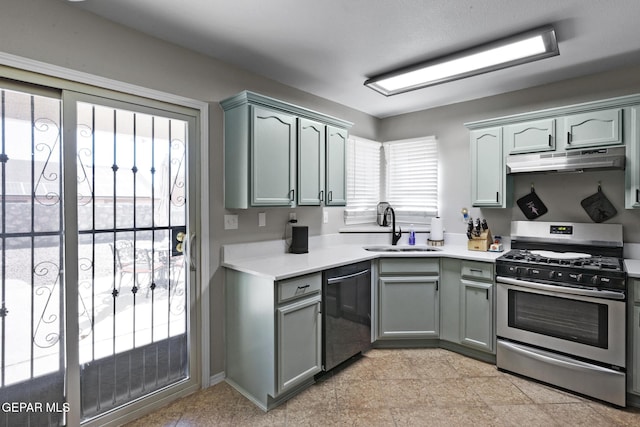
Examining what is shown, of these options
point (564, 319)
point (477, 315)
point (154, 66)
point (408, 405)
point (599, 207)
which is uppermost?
point (154, 66)

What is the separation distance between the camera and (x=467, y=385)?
2.52 meters

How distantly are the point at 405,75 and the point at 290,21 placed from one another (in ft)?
3.73

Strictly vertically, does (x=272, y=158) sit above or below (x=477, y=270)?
above

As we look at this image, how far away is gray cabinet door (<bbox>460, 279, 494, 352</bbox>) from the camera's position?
2.82 meters

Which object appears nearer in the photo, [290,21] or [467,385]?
[290,21]

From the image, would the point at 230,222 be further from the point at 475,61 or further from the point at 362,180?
the point at 475,61

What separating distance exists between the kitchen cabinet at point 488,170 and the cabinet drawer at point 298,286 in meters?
1.92

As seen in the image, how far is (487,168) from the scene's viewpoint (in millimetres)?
3180

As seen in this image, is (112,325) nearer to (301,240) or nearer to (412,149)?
(301,240)

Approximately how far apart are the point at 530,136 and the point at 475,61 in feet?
3.21

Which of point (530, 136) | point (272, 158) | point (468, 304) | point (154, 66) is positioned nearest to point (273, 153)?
point (272, 158)

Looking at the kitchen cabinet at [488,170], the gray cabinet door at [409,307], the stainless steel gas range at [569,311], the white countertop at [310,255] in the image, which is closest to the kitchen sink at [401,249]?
the white countertop at [310,255]

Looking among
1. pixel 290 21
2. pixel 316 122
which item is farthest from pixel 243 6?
pixel 316 122

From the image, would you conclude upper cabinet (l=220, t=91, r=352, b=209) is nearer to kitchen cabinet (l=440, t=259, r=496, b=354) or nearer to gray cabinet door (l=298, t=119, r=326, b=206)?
gray cabinet door (l=298, t=119, r=326, b=206)
